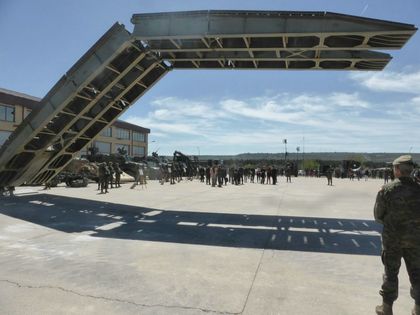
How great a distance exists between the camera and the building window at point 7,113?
41469mm

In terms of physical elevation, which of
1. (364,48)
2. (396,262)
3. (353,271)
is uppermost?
(364,48)

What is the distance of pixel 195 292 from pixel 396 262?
2.48 m

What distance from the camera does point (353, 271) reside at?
6250mm

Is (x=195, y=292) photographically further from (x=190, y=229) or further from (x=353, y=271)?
(x=190, y=229)

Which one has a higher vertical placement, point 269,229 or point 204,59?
point 204,59

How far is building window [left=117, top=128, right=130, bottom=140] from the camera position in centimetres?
7156

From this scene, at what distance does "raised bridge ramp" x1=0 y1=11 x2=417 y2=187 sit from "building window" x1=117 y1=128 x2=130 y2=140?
5430cm

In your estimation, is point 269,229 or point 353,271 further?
point 269,229

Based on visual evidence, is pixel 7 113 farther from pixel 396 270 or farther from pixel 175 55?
pixel 396 270

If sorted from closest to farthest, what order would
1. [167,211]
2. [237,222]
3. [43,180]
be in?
1. [237,222]
2. [167,211]
3. [43,180]

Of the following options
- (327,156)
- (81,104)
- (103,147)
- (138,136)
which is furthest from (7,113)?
(327,156)

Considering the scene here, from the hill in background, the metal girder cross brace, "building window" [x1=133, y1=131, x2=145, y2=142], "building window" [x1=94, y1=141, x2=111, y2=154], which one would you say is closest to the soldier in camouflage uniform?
the metal girder cross brace

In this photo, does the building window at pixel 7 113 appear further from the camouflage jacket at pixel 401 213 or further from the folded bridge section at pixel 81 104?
the camouflage jacket at pixel 401 213

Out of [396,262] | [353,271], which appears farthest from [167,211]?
[396,262]
